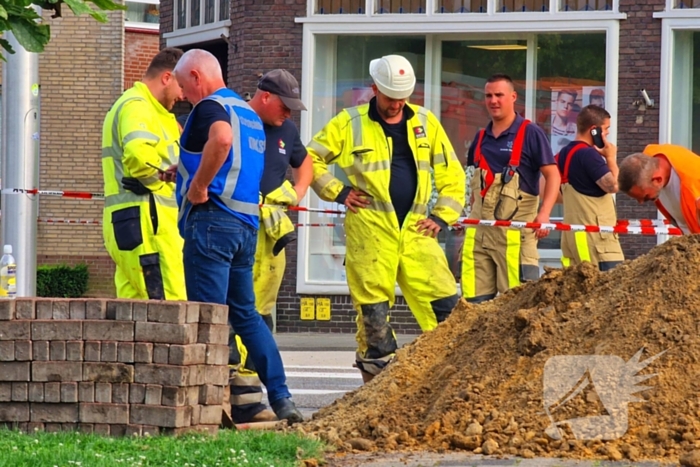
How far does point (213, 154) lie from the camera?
7.33 m

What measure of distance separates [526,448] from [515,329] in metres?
1.09

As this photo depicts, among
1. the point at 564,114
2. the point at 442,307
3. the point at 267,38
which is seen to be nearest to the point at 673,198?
the point at 442,307

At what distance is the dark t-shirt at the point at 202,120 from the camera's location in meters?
7.50

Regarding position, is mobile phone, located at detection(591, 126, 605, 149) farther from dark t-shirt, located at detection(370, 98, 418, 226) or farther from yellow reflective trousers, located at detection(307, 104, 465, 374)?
dark t-shirt, located at detection(370, 98, 418, 226)

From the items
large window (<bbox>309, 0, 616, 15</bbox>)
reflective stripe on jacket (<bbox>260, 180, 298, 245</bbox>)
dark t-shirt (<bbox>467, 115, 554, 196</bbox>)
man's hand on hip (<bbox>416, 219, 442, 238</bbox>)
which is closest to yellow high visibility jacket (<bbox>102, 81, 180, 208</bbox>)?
reflective stripe on jacket (<bbox>260, 180, 298, 245</bbox>)

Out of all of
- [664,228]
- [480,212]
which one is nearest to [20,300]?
[480,212]

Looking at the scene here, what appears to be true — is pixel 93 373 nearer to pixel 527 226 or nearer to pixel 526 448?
pixel 526 448

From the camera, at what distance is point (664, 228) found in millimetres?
14797

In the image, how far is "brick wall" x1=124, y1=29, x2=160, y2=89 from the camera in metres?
26.9

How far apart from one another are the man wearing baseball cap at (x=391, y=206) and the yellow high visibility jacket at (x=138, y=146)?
1.11m

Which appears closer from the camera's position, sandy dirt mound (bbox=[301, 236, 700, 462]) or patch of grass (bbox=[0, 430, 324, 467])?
patch of grass (bbox=[0, 430, 324, 467])

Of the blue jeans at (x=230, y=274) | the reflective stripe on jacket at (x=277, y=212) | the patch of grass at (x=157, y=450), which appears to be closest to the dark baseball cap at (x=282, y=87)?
the reflective stripe on jacket at (x=277, y=212)

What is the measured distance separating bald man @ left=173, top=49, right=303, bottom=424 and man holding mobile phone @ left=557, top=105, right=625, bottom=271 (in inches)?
156

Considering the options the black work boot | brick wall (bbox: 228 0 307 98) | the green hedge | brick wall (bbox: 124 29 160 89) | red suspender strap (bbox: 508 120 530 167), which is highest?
brick wall (bbox: 124 29 160 89)
